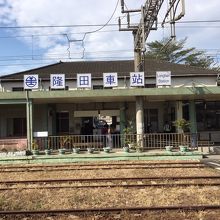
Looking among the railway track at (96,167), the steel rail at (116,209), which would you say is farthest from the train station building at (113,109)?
the steel rail at (116,209)

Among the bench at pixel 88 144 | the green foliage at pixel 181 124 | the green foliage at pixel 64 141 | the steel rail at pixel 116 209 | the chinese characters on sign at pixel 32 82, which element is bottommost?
the steel rail at pixel 116 209

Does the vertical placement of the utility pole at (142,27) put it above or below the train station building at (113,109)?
above

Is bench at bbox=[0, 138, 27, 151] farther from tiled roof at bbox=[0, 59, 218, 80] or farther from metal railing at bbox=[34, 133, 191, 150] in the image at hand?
tiled roof at bbox=[0, 59, 218, 80]

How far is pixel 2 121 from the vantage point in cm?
2669

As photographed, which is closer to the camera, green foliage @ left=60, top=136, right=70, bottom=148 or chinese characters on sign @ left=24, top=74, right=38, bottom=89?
green foliage @ left=60, top=136, right=70, bottom=148

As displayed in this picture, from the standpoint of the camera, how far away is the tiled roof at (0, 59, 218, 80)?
28.9 m

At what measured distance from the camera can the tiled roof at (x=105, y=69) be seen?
2893cm

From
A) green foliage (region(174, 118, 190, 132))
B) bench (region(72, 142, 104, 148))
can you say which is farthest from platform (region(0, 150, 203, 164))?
green foliage (region(174, 118, 190, 132))

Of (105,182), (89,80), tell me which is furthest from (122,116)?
(105,182)

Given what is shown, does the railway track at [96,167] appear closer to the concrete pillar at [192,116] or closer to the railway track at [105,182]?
the railway track at [105,182]

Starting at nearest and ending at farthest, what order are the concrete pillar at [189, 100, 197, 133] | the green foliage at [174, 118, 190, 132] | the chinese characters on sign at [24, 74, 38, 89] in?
the chinese characters on sign at [24, 74, 38, 89], the green foliage at [174, 118, 190, 132], the concrete pillar at [189, 100, 197, 133]

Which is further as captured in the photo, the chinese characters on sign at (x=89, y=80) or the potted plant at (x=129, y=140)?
the chinese characters on sign at (x=89, y=80)

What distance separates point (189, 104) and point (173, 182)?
42.6ft

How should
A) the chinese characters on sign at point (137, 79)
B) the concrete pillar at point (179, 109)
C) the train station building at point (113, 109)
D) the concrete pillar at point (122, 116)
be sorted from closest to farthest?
the chinese characters on sign at point (137, 79) < the train station building at point (113, 109) < the concrete pillar at point (122, 116) < the concrete pillar at point (179, 109)
